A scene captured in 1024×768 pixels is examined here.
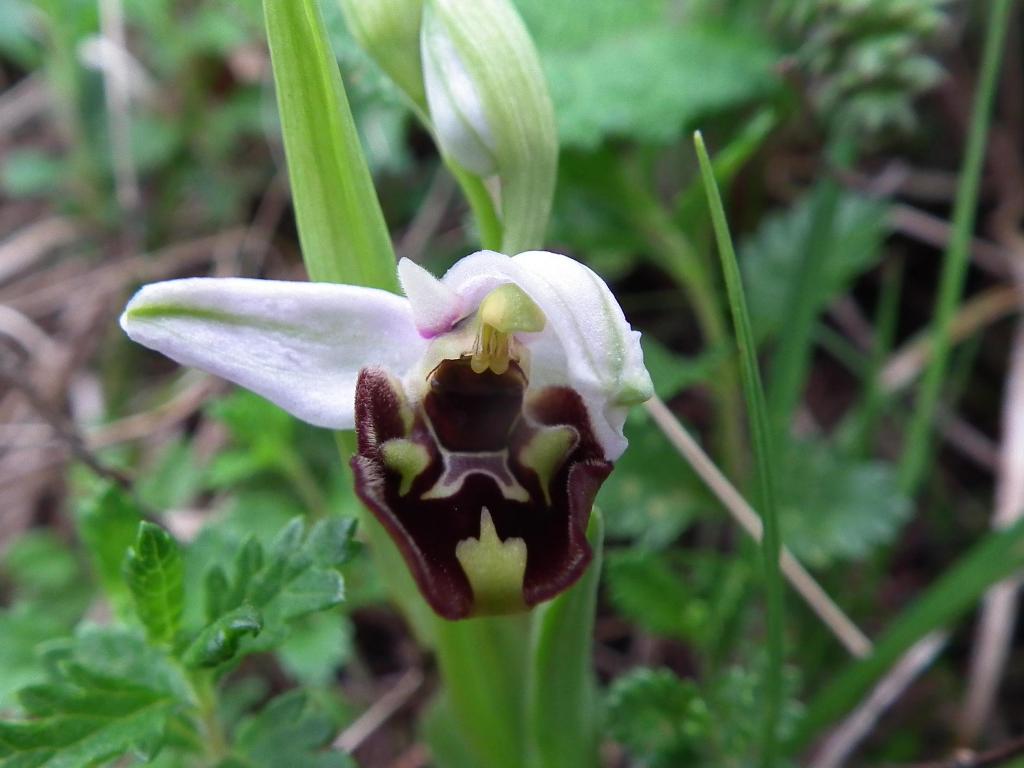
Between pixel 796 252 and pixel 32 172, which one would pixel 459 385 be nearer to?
pixel 796 252

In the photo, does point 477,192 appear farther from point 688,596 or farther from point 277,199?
point 277,199

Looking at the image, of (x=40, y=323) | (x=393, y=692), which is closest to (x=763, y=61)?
(x=393, y=692)

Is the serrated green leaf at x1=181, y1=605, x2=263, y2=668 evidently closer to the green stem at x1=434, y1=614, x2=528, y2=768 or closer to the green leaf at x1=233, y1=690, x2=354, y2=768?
the green leaf at x1=233, y1=690, x2=354, y2=768

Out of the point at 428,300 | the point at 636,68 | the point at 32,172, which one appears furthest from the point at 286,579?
the point at 32,172

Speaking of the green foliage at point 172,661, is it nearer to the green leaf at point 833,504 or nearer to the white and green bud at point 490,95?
the white and green bud at point 490,95

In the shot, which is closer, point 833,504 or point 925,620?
point 925,620

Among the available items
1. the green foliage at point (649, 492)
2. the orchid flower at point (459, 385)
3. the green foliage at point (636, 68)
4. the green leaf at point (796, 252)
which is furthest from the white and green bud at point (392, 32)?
the green leaf at point (796, 252)
